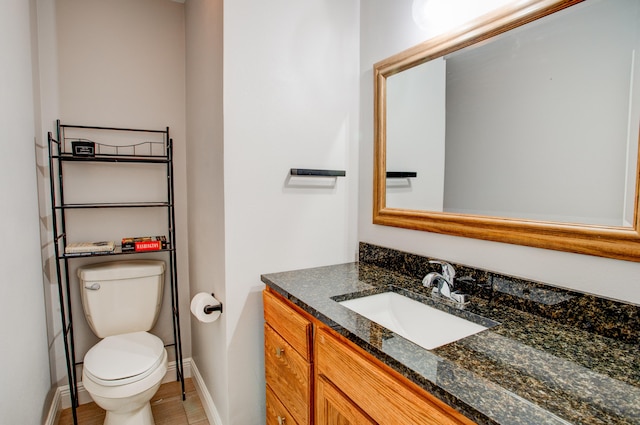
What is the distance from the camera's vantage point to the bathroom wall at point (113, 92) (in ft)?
6.41

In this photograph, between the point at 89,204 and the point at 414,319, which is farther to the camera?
the point at 89,204

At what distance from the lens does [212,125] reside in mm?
1667

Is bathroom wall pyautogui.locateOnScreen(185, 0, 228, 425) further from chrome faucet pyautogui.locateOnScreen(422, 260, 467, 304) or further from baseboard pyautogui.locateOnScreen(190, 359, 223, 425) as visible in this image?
chrome faucet pyautogui.locateOnScreen(422, 260, 467, 304)

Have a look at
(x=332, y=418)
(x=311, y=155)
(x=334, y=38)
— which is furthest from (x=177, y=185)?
(x=332, y=418)

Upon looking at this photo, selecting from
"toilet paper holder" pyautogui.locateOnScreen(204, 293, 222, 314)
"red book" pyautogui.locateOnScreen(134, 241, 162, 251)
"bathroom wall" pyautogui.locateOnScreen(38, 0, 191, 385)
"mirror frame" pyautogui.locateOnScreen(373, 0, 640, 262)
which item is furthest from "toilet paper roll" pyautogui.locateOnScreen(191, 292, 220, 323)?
"mirror frame" pyautogui.locateOnScreen(373, 0, 640, 262)

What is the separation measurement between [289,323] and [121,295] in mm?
1265

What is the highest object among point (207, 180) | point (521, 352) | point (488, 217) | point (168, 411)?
point (207, 180)

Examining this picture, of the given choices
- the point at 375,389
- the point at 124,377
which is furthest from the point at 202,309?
the point at 375,389

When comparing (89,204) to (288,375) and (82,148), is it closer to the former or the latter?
(82,148)

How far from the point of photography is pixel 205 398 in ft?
6.61

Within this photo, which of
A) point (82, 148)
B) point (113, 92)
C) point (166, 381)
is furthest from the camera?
point (166, 381)

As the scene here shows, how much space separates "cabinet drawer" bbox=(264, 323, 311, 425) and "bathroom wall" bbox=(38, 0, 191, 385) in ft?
3.77

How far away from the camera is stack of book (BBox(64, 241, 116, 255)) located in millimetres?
1830

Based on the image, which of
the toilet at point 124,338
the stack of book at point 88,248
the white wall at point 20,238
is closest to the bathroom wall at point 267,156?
the toilet at point 124,338
